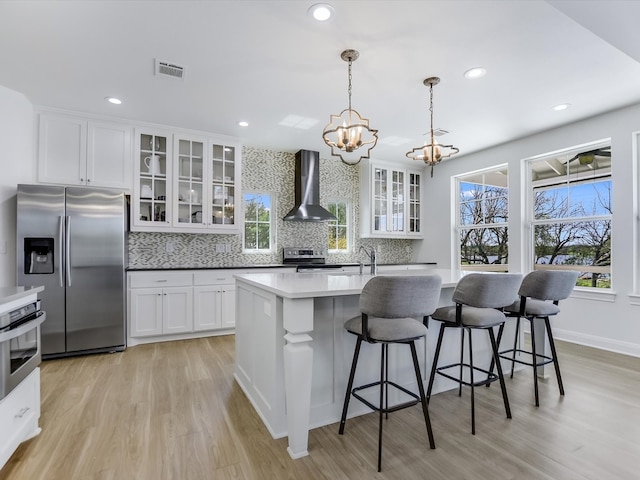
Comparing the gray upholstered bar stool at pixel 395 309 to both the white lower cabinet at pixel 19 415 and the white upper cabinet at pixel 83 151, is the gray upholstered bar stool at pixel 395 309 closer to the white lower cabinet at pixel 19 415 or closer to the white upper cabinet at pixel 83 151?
the white lower cabinet at pixel 19 415

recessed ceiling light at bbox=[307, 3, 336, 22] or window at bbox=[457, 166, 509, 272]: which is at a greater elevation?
recessed ceiling light at bbox=[307, 3, 336, 22]

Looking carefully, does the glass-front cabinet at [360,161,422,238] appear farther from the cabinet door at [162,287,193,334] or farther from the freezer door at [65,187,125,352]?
the freezer door at [65,187,125,352]

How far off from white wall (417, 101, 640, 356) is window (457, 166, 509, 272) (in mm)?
255

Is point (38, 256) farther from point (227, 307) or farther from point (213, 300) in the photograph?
point (227, 307)

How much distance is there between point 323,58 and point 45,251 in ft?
10.8

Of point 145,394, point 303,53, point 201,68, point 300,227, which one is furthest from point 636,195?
point 145,394

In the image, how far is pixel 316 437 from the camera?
200cm

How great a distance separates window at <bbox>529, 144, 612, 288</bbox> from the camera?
12.8ft

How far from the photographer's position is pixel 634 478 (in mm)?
1644

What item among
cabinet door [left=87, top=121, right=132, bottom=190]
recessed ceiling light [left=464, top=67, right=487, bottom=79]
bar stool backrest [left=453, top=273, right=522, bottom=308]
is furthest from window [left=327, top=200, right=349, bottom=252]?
bar stool backrest [left=453, top=273, right=522, bottom=308]

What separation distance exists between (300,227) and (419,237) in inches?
89.7

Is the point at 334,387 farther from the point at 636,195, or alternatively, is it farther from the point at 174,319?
the point at 636,195

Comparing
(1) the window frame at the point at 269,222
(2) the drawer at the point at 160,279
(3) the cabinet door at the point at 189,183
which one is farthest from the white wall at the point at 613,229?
(2) the drawer at the point at 160,279

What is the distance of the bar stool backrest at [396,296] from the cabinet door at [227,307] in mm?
2959
